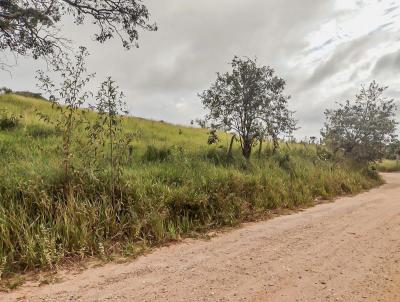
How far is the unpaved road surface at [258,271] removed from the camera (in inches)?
175

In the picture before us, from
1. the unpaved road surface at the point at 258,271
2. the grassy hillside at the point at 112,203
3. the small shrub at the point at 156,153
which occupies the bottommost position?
the unpaved road surface at the point at 258,271

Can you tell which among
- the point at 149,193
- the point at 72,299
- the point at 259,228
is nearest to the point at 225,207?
the point at 259,228

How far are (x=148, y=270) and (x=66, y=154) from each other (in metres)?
2.93

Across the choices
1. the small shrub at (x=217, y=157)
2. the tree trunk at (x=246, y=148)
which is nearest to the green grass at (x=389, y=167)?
the tree trunk at (x=246, y=148)

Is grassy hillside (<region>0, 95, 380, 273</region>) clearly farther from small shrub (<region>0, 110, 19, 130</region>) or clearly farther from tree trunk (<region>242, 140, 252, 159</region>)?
tree trunk (<region>242, 140, 252, 159</region>)

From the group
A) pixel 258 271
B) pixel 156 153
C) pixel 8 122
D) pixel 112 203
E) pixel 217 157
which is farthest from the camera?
pixel 8 122

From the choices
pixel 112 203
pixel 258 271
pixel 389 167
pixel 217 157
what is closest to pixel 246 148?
pixel 217 157

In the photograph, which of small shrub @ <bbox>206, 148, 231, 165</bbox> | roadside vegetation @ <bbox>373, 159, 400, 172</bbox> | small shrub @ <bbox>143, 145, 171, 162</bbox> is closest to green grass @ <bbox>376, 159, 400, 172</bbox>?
roadside vegetation @ <bbox>373, 159, 400, 172</bbox>

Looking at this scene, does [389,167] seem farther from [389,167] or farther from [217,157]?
[217,157]

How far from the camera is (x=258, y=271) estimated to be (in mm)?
5145

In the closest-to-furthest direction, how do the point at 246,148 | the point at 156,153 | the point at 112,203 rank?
the point at 112,203 → the point at 156,153 → the point at 246,148

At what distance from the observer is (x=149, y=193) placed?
760 cm

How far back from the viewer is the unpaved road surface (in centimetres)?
444

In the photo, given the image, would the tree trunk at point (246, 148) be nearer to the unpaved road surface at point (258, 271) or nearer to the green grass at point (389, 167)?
the unpaved road surface at point (258, 271)
